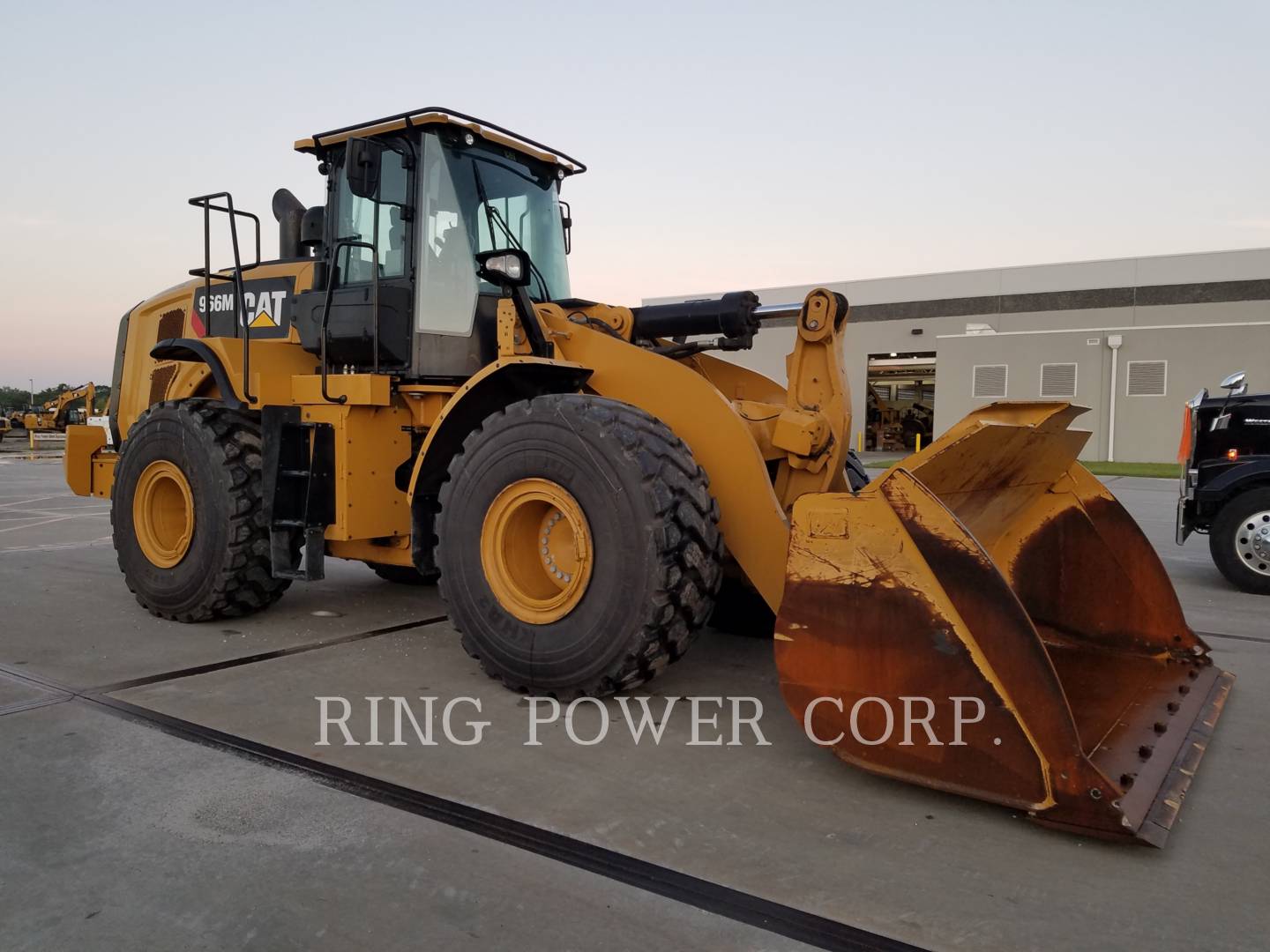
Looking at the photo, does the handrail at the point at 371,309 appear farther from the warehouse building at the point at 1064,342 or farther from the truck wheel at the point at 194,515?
the warehouse building at the point at 1064,342

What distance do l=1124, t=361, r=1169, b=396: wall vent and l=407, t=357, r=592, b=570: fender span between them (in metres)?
27.7

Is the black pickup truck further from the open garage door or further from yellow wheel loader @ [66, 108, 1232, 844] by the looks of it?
the open garage door

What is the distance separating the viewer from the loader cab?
520cm

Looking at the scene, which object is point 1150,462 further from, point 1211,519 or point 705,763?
point 705,763

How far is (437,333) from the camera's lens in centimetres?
523

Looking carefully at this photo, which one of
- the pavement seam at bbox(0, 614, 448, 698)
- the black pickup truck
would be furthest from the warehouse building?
the pavement seam at bbox(0, 614, 448, 698)

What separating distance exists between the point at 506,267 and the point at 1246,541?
5940 millimetres

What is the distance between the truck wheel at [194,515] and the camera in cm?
547

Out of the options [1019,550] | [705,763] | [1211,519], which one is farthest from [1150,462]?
[705,763]

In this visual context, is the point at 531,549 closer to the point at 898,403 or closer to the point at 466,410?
the point at 466,410

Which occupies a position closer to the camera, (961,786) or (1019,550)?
(961,786)

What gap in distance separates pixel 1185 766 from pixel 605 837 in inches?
80.5

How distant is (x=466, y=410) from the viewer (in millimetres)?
4668

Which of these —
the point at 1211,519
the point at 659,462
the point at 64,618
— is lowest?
the point at 64,618
